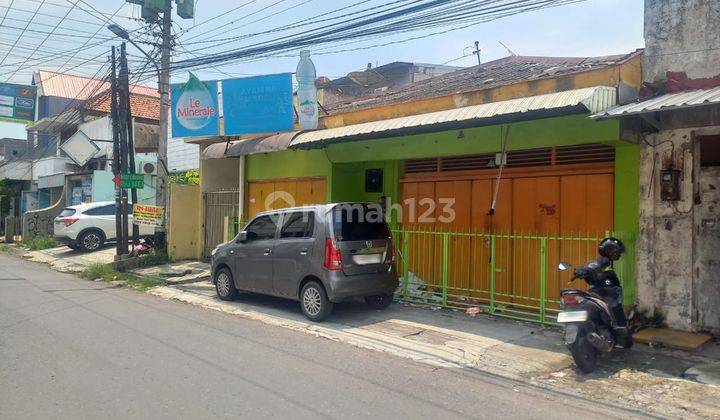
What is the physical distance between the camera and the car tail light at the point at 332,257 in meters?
7.75

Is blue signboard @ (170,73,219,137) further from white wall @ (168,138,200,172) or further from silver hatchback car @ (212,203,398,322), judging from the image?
white wall @ (168,138,200,172)

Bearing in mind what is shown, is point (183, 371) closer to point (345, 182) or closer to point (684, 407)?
point (684, 407)

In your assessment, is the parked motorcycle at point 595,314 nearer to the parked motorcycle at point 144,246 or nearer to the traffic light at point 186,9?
the parked motorcycle at point 144,246

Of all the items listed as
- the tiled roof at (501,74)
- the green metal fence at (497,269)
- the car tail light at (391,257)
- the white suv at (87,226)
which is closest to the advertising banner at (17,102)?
the white suv at (87,226)

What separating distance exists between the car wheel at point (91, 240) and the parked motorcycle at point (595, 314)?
16.7 meters

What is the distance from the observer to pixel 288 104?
459 inches

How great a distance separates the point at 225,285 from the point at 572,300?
6342mm

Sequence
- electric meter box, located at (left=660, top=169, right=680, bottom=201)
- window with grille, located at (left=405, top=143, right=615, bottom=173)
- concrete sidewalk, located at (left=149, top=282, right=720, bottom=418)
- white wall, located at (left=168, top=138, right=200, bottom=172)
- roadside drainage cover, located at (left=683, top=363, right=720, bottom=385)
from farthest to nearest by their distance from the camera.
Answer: white wall, located at (left=168, top=138, right=200, bottom=172) → window with grille, located at (left=405, top=143, right=615, bottom=173) → electric meter box, located at (left=660, top=169, right=680, bottom=201) → roadside drainage cover, located at (left=683, top=363, right=720, bottom=385) → concrete sidewalk, located at (left=149, top=282, right=720, bottom=418)

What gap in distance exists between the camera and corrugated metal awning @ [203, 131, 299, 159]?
1126cm

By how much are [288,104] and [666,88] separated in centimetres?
731

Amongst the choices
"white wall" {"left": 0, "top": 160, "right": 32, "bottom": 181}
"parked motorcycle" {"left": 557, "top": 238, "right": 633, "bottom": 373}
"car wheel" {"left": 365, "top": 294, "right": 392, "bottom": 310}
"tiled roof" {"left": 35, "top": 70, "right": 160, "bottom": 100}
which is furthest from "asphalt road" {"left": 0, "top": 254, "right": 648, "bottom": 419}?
"tiled roof" {"left": 35, "top": 70, "right": 160, "bottom": 100}

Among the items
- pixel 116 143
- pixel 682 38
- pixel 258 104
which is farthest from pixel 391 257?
pixel 116 143

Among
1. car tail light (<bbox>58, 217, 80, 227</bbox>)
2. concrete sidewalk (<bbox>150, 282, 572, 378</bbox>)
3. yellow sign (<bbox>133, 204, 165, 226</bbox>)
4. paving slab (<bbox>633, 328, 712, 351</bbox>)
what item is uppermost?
yellow sign (<bbox>133, 204, 165, 226</bbox>)

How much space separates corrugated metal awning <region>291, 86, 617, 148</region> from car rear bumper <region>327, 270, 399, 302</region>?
2445mm
